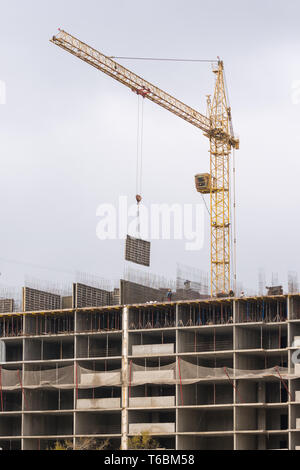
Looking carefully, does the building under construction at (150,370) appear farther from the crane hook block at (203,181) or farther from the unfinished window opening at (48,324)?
the crane hook block at (203,181)

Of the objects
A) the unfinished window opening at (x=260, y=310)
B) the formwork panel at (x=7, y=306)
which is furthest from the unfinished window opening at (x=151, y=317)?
the formwork panel at (x=7, y=306)

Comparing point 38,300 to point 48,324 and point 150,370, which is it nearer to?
point 48,324

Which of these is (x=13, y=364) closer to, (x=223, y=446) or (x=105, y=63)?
(x=223, y=446)

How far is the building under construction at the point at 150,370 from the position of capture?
111 metres

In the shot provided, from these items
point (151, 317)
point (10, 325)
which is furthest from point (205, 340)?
point (10, 325)

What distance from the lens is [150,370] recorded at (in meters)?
115

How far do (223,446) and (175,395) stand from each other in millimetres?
6969

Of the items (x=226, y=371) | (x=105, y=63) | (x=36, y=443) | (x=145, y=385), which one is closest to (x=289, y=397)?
(x=226, y=371)

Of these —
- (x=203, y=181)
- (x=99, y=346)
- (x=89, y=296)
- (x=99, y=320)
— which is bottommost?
(x=99, y=346)

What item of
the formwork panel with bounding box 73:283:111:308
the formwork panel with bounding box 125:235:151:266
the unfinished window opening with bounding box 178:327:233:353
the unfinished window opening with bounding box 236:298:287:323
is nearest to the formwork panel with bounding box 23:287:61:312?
the formwork panel with bounding box 73:283:111:308

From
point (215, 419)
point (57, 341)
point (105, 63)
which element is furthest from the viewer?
point (105, 63)

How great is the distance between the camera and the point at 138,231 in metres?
132

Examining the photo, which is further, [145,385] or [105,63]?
[105,63]

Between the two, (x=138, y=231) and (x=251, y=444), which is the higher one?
(x=138, y=231)
